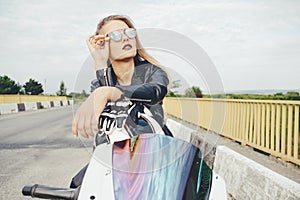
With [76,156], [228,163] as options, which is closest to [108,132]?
[228,163]

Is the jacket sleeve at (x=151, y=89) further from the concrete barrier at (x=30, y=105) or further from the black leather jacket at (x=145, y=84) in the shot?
the concrete barrier at (x=30, y=105)

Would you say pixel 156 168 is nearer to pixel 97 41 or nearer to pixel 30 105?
pixel 97 41

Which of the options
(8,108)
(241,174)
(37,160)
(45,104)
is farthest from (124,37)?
(45,104)

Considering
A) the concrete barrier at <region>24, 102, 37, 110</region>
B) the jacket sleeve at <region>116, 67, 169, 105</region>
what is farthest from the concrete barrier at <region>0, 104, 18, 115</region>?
the jacket sleeve at <region>116, 67, 169, 105</region>

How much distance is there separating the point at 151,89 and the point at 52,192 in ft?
2.93

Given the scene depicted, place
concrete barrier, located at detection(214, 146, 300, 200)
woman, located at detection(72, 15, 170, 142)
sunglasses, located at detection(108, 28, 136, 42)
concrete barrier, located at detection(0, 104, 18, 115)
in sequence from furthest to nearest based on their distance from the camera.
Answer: concrete barrier, located at detection(0, 104, 18, 115) → concrete barrier, located at detection(214, 146, 300, 200) → sunglasses, located at detection(108, 28, 136, 42) → woman, located at detection(72, 15, 170, 142)

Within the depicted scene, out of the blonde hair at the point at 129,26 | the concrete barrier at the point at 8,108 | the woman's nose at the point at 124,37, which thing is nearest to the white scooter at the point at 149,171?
the blonde hair at the point at 129,26

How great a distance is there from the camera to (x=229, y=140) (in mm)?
10125

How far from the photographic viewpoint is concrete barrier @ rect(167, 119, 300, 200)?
2.37 metres

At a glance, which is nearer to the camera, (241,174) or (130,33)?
(130,33)

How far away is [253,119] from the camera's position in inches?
332

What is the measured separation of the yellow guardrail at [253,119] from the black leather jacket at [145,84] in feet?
0.52

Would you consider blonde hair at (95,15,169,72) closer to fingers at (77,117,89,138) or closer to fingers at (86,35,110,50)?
fingers at (86,35,110,50)

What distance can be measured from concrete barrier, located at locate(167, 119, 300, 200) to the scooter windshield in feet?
0.42
